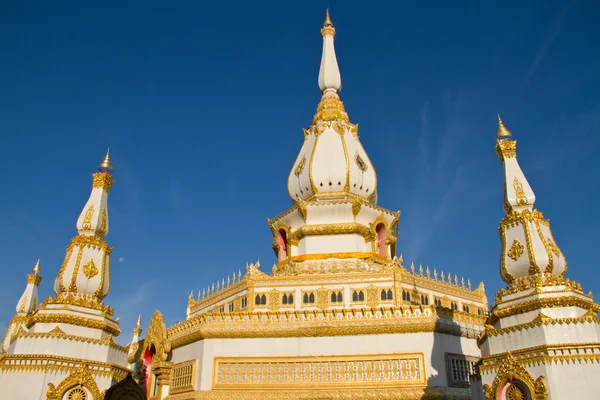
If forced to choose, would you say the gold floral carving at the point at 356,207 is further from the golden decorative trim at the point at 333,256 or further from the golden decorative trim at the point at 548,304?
the golden decorative trim at the point at 548,304

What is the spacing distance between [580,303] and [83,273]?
20.4 metres

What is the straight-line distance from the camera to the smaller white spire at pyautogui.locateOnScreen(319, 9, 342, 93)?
4266 cm

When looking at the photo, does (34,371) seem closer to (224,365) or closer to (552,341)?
(224,365)

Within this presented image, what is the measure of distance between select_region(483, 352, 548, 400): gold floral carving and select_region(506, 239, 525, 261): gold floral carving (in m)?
3.78

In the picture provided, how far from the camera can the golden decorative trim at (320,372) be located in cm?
2291

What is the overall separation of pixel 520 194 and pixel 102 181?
784 inches

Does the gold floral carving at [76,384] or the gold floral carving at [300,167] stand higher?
the gold floral carving at [300,167]

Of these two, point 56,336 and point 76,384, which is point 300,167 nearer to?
point 56,336

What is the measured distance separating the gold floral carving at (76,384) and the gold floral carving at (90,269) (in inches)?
165

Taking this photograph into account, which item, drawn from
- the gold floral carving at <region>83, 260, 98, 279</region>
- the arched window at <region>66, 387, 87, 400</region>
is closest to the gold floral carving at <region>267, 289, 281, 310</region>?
the gold floral carving at <region>83, 260, 98, 279</region>

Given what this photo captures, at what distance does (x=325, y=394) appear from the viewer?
22.7 meters

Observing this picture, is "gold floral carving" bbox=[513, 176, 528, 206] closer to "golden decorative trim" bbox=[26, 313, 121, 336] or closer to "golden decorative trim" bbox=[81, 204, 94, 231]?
"golden decorative trim" bbox=[26, 313, 121, 336]

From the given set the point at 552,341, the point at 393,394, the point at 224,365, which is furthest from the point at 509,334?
the point at 224,365

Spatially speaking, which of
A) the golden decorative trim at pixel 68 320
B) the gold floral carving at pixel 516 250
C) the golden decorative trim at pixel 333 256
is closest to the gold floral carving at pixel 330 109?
the golden decorative trim at pixel 333 256
